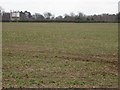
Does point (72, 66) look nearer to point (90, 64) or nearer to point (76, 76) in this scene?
point (90, 64)

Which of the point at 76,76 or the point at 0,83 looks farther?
the point at 76,76

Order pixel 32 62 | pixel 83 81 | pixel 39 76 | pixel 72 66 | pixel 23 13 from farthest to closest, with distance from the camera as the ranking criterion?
pixel 23 13
pixel 32 62
pixel 72 66
pixel 39 76
pixel 83 81

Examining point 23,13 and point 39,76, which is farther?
point 23,13

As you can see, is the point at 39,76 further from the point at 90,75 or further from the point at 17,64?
the point at 17,64

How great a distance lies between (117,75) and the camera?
1099 cm

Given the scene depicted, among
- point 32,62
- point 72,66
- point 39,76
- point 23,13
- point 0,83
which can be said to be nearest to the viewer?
point 0,83

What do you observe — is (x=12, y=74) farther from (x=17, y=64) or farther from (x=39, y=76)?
(x=17, y=64)

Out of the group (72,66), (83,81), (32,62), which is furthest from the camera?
(32,62)

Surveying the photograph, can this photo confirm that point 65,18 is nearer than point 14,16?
No

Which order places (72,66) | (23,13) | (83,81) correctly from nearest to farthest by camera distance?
(83,81) < (72,66) < (23,13)

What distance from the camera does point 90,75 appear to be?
35.9ft

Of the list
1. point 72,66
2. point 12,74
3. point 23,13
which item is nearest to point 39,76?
point 12,74

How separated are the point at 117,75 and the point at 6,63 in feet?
16.2

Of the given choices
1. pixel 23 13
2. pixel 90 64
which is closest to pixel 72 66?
pixel 90 64
